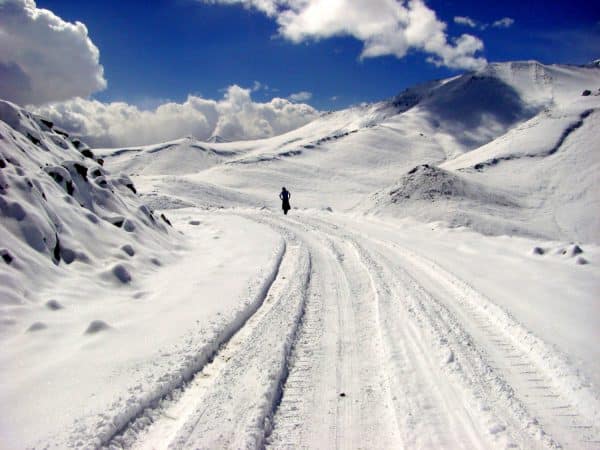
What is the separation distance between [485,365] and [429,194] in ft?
82.2

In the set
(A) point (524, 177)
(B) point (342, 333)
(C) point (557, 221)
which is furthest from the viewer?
(A) point (524, 177)

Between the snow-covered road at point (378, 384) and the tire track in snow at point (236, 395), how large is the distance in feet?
0.06

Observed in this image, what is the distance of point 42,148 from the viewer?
14016 mm

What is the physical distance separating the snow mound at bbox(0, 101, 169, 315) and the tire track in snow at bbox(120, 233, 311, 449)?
4.22 meters

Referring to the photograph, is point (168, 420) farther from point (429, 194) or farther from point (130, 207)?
point (429, 194)

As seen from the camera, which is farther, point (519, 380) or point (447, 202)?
point (447, 202)

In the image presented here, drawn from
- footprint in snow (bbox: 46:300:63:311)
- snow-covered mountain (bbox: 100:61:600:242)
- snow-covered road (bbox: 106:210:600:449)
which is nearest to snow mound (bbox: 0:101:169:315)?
footprint in snow (bbox: 46:300:63:311)

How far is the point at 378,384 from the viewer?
5633 mm

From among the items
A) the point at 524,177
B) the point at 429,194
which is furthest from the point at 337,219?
the point at 524,177

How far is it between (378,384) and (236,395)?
1.95m

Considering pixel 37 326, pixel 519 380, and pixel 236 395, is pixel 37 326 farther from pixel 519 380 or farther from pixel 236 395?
pixel 519 380

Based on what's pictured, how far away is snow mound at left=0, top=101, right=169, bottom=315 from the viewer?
8.60 m

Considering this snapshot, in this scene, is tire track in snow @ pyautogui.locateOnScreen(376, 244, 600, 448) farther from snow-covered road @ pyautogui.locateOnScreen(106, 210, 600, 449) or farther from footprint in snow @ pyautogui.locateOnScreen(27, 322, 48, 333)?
footprint in snow @ pyautogui.locateOnScreen(27, 322, 48, 333)

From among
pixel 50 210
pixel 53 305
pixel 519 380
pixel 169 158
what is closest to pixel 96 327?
pixel 53 305
